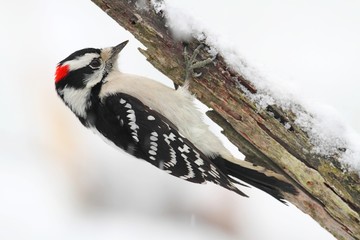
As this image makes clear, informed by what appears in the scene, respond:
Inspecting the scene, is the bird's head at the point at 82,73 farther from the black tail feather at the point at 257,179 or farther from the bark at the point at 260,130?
the black tail feather at the point at 257,179

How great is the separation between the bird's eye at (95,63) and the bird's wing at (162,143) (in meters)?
0.30

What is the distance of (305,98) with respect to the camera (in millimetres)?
3768

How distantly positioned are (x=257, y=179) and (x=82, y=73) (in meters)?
1.41

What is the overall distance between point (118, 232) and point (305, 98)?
8.96 feet

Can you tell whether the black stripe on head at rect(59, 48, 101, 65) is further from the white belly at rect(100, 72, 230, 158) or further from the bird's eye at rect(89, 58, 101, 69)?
the white belly at rect(100, 72, 230, 158)

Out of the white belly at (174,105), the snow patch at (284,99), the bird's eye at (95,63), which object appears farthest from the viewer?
the bird's eye at (95,63)

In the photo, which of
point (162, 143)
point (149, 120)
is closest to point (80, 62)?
point (149, 120)

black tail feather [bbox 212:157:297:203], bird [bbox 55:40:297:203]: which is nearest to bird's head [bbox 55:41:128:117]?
bird [bbox 55:40:297:203]

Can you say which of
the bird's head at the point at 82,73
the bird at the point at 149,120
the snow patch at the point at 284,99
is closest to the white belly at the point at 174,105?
the bird at the point at 149,120

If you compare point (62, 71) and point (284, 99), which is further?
point (62, 71)

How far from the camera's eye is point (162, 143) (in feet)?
13.2

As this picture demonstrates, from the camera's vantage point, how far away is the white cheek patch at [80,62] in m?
4.22

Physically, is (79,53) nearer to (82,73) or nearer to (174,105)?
(82,73)

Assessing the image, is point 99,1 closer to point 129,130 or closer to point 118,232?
point 129,130
